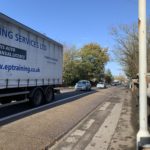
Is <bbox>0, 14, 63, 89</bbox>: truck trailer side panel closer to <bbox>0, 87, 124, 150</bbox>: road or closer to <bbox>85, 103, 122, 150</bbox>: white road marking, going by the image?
<bbox>0, 87, 124, 150</bbox>: road

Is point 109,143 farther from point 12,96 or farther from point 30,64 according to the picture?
point 30,64

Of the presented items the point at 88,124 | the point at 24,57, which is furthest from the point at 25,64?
the point at 88,124

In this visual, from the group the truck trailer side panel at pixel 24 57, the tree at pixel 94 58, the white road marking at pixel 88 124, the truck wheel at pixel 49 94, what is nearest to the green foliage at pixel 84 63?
the tree at pixel 94 58

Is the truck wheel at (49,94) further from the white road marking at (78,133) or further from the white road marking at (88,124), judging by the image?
the white road marking at (78,133)

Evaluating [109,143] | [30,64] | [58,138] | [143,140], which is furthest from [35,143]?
[30,64]

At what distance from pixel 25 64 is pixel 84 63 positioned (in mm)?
67913

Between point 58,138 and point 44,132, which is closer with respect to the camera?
point 58,138

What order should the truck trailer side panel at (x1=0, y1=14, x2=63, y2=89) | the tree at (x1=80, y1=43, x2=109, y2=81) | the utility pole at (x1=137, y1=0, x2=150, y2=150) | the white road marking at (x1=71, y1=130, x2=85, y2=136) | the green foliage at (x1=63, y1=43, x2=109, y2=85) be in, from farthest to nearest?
the tree at (x1=80, y1=43, x2=109, y2=81) → the green foliage at (x1=63, y1=43, x2=109, y2=85) → the truck trailer side panel at (x1=0, y1=14, x2=63, y2=89) → the white road marking at (x1=71, y1=130, x2=85, y2=136) → the utility pole at (x1=137, y1=0, x2=150, y2=150)

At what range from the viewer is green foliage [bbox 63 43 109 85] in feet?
240

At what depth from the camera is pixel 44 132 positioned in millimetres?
9742

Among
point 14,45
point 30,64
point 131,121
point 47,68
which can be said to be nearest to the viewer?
point 131,121

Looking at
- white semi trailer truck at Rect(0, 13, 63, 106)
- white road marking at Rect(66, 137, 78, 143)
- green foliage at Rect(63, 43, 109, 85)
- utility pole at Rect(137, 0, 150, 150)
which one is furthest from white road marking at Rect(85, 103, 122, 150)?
green foliage at Rect(63, 43, 109, 85)

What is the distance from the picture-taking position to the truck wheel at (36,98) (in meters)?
16.7

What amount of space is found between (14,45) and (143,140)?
9.44 metres
